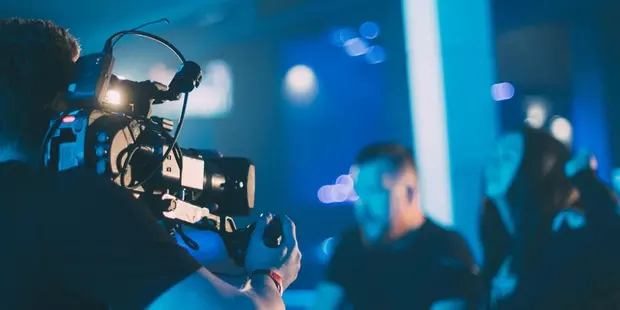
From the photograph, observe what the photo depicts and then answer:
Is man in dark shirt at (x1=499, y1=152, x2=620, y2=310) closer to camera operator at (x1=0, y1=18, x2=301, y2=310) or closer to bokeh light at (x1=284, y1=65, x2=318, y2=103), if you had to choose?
camera operator at (x1=0, y1=18, x2=301, y2=310)

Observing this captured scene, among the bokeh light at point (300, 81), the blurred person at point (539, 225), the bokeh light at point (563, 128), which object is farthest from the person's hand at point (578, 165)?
the bokeh light at point (300, 81)

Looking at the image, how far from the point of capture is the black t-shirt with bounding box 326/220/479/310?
5.41ft

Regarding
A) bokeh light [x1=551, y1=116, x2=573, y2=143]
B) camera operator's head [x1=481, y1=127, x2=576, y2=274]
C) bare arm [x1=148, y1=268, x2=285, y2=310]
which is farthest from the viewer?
bokeh light [x1=551, y1=116, x2=573, y2=143]

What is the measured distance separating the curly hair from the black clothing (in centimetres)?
111

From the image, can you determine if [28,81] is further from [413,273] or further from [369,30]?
[369,30]

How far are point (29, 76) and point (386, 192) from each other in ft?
4.19

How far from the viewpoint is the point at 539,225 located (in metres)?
1.52

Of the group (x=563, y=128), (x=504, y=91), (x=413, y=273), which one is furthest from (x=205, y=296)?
(x=504, y=91)

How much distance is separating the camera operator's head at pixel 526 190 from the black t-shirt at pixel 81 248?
3.79 ft

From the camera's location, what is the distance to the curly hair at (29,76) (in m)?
0.69

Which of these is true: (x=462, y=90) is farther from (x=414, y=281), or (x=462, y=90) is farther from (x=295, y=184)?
(x=295, y=184)

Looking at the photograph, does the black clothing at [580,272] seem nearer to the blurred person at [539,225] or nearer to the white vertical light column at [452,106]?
the blurred person at [539,225]

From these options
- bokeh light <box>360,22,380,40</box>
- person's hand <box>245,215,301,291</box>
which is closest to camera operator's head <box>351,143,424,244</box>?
person's hand <box>245,215,301,291</box>

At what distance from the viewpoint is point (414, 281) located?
1664 millimetres
